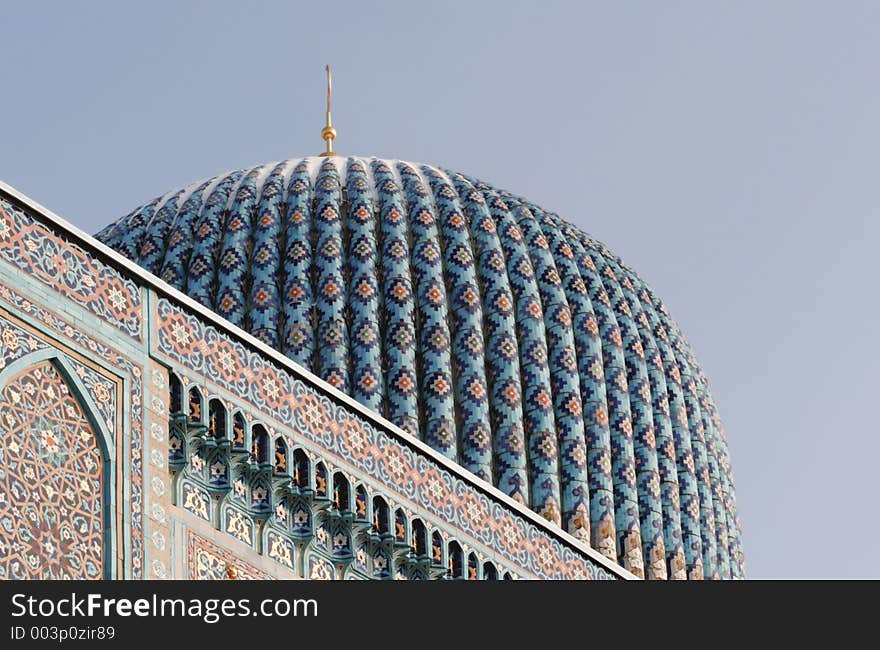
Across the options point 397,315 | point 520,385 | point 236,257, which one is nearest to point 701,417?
point 520,385

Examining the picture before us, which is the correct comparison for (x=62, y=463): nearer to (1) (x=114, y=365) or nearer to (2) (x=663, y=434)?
(1) (x=114, y=365)

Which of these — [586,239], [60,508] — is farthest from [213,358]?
[586,239]

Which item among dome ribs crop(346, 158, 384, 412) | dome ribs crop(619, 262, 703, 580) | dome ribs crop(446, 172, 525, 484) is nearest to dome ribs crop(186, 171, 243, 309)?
dome ribs crop(346, 158, 384, 412)

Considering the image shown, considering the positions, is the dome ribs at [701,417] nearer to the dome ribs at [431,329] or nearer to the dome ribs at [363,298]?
the dome ribs at [431,329]

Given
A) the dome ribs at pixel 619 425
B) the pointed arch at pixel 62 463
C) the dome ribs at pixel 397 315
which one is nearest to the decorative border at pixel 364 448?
the pointed arch at pixel 62 463

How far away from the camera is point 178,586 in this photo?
7.17m

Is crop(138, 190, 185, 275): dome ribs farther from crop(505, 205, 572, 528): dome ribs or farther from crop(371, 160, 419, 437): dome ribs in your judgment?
crop(505, 205, 572, 528): dome ribs

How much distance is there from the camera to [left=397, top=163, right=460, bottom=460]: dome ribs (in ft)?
45.9

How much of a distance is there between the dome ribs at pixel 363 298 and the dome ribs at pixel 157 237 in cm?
91

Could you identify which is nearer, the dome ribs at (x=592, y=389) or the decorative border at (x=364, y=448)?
the decorative border at (x=364, y=448)

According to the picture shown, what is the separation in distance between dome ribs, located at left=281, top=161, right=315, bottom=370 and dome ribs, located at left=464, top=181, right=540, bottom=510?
3.24 ft

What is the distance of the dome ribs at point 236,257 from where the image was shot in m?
14.2

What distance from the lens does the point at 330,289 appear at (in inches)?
562

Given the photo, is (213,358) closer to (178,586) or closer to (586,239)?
(178,586)
